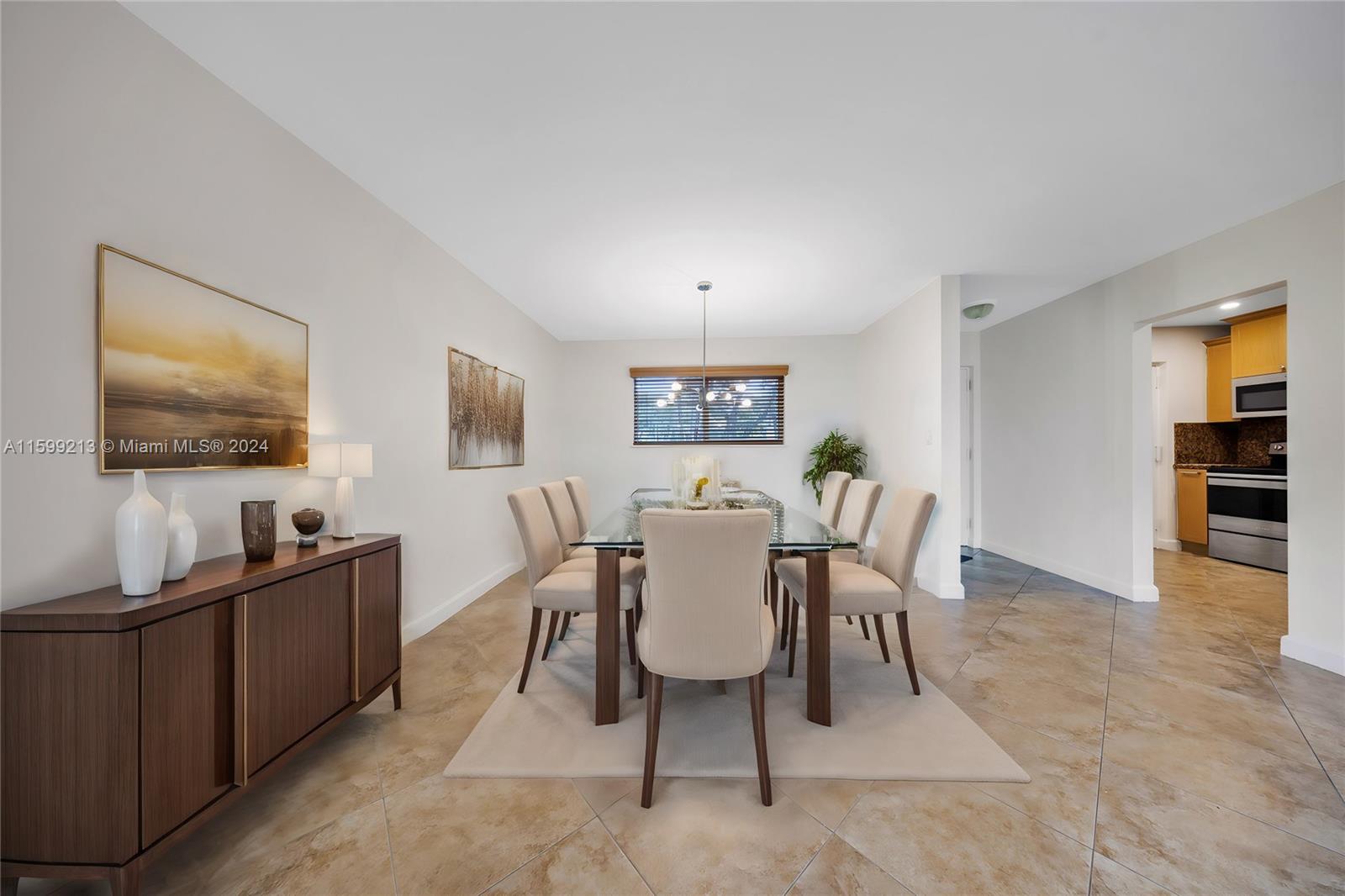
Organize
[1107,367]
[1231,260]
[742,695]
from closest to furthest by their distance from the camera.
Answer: [742,695] → [1231,260] → [1107,367]

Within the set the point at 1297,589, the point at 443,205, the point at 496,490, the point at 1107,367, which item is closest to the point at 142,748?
the point at 443,205

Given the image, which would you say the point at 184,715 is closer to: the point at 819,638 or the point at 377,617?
the point at 377,617

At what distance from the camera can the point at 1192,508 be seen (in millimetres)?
5570

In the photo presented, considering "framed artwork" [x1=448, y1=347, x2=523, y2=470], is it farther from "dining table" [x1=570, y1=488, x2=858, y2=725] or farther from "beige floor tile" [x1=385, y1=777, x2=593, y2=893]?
"beige floor tile" [x1=385, y1=777, x2=593, y2=893]

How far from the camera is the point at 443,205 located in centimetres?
287

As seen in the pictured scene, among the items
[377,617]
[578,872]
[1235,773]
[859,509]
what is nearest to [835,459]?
[859,509]

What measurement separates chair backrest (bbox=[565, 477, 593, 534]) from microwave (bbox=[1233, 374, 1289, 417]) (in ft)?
20.7

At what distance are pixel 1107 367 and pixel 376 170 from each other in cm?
545

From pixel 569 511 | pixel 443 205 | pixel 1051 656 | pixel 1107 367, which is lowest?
pixel 1051 656

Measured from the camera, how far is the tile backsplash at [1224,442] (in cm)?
530

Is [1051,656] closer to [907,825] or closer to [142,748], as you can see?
[907,825]

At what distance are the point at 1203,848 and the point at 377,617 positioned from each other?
2934 millimetres

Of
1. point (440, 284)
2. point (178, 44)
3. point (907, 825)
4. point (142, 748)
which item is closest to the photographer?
point (142, 748)

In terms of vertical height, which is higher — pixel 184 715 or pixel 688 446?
pixel 688 446
